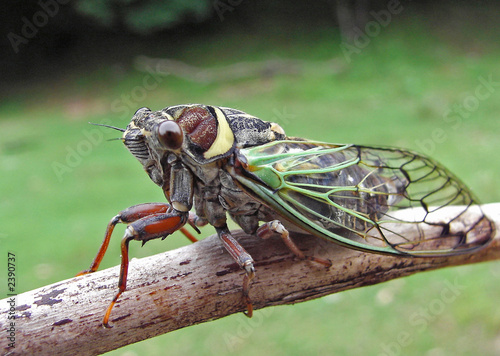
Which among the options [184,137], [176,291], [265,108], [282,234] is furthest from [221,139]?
[265,108]

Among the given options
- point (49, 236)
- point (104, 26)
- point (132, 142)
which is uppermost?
point (104, 26)

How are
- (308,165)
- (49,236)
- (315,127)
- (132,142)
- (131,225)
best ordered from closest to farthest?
(131,225), (132,142), (308,165), (49,236), (315,127)

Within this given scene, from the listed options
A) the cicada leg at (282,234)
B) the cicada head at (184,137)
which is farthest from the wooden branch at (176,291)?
the cicada head at (184,137)

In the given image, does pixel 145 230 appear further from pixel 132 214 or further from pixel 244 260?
pixel 244 260

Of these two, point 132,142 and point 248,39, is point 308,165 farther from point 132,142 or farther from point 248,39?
point 248,39

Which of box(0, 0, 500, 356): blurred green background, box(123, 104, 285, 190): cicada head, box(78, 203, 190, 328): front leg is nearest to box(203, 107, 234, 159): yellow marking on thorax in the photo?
box(123, 104, 285, 190): cicada head

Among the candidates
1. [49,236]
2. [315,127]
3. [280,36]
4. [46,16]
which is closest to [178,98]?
[315,127]
